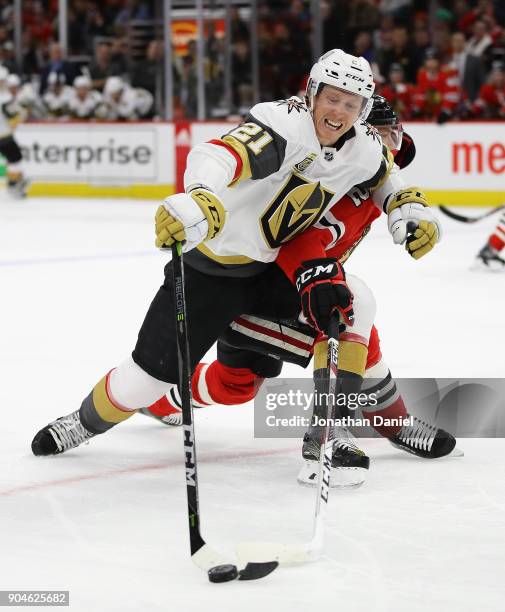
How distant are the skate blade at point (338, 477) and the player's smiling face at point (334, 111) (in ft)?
2.66

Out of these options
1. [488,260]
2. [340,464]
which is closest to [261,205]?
[340,464]

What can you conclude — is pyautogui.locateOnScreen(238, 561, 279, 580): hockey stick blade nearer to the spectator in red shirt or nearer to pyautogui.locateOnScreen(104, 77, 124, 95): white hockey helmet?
the spectator in red shirt

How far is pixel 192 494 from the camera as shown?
2572 millimetres

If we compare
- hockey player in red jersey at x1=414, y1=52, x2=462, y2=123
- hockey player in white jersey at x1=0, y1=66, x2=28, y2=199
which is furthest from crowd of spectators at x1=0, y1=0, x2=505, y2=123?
hockey player in white jersey at x1=0, y1=66, x2=28, y2=199

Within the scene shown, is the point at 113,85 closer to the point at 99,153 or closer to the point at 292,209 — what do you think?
the point at 99,153

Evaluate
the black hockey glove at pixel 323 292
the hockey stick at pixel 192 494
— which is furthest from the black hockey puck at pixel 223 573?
the black hockey glove at pixel 323 292

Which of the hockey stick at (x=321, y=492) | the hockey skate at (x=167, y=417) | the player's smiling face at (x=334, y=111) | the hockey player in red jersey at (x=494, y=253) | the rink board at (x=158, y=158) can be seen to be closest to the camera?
the hockey stick at (x=321, y=492)

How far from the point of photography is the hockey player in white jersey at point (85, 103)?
1237cm

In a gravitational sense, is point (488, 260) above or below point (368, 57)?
below

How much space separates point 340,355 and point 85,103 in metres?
9.84

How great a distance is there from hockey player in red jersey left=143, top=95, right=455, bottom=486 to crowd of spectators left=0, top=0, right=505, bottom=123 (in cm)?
742

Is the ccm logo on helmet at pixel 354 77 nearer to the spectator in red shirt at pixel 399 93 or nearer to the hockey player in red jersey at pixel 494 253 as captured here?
the hockey player in red jersey at pixel 494 253

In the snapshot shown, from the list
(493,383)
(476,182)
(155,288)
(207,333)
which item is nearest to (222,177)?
(207,333)

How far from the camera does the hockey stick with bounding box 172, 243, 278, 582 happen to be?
2408 mm
